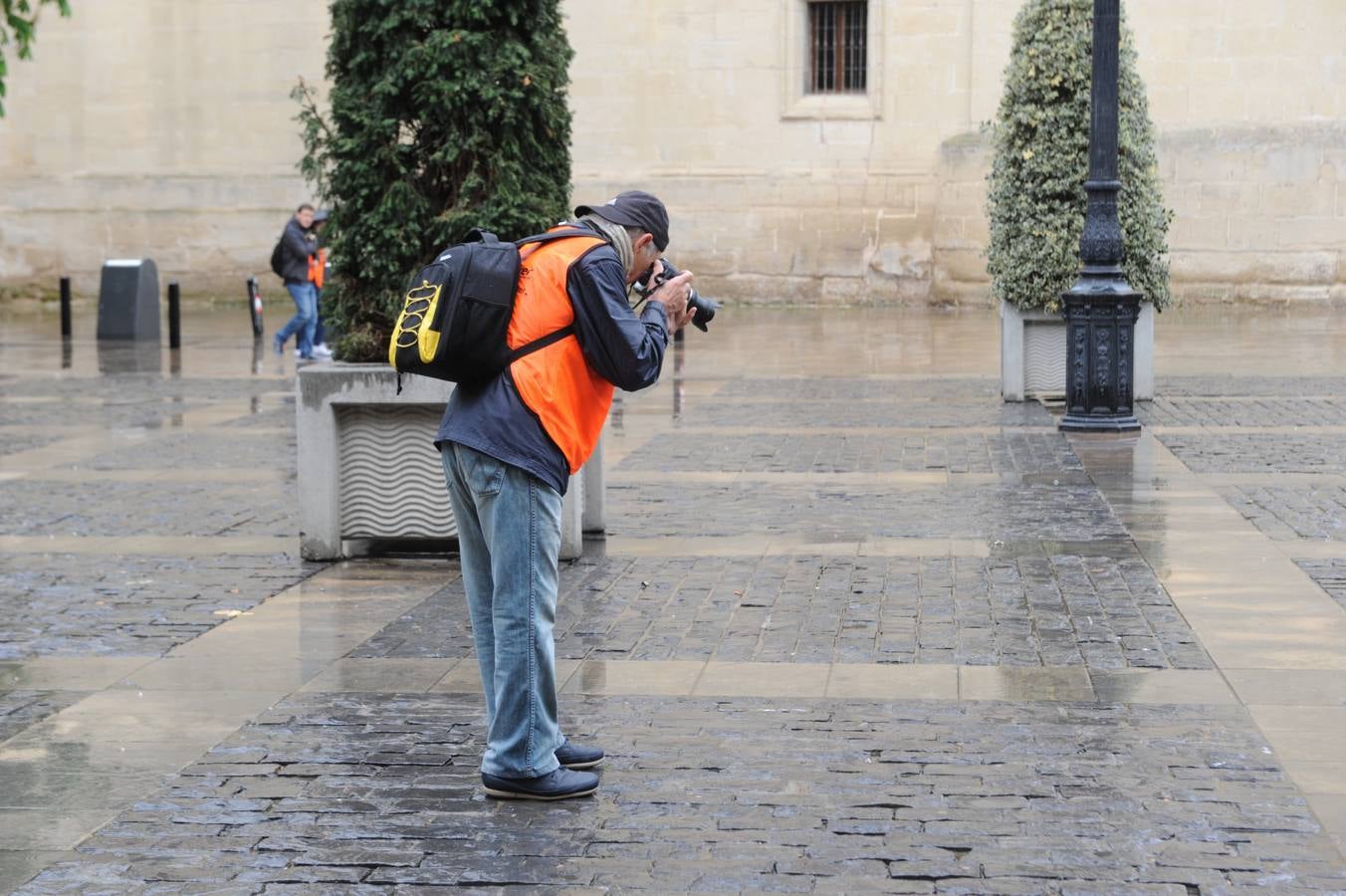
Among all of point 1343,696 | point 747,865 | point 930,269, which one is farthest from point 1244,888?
point 930,269

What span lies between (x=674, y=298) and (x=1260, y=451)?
7696 mm

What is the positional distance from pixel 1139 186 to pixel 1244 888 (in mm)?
11536

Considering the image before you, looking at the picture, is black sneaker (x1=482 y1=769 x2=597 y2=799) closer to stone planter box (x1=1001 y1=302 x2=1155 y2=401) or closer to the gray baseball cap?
the gray baseball cap

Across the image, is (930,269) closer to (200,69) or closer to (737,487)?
(200,69)

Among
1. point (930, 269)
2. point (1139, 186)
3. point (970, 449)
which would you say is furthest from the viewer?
point (930, 269)

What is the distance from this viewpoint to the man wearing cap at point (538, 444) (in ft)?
16.2

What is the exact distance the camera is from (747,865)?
455cm

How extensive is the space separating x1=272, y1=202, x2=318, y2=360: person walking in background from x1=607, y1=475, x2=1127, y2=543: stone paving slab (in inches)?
389

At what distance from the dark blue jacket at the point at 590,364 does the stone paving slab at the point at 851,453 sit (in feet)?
21.6

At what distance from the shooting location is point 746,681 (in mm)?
6363

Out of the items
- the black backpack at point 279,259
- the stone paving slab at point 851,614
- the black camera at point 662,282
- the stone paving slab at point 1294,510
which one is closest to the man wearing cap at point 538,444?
the black camera at point 662,282

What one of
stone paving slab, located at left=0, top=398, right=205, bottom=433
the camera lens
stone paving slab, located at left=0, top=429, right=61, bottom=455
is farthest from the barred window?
the camera lens

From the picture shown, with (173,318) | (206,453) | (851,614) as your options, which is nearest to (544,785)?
(851,614)

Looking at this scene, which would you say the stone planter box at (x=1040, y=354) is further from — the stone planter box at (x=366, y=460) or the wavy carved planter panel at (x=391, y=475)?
the wavy carved planter panel at (x=391, y=475)
